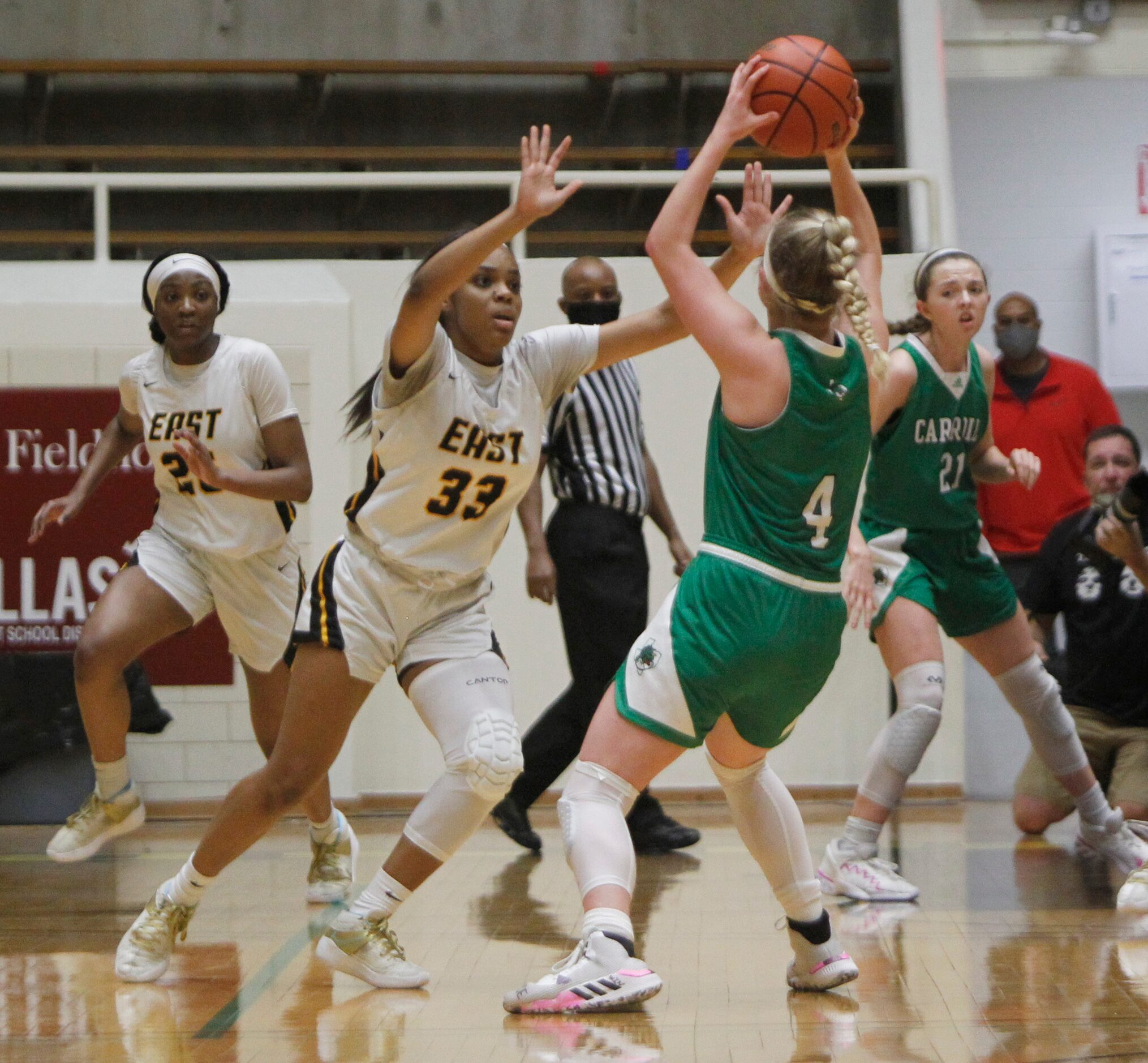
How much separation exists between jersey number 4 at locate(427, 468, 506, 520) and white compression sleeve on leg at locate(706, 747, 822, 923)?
2.49ft

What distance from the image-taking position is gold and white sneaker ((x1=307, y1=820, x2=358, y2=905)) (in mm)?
4844

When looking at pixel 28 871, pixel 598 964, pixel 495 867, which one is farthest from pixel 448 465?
pixel 28 871

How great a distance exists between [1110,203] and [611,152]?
120 inches

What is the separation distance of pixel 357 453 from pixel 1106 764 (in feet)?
11.6

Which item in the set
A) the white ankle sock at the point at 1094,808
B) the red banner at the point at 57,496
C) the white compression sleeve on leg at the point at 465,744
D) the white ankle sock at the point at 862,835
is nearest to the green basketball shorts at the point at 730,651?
the white compression sleeve on leg at the point at 465,744

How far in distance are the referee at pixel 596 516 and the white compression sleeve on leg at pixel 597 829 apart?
7.47ft

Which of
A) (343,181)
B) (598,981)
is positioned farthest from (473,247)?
(343,181)

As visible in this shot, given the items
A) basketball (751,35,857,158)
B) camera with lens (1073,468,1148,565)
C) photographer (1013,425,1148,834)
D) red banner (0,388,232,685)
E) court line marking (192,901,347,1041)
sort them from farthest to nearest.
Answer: red banner (0,388,232,685) < photographer (1013,425,1148,834) < camera with lens (1073,468,1148,565) < basketball (751,35,857,158) < court line marking (192,901,347,1041)

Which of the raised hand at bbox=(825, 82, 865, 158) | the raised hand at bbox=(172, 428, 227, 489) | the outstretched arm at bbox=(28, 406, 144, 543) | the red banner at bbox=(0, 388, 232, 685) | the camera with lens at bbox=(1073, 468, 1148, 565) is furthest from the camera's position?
the red banner at bbox=(0, 388, 232, 685)

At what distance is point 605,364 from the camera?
148 inches

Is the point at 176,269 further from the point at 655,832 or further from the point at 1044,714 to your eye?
the point at 1044,714

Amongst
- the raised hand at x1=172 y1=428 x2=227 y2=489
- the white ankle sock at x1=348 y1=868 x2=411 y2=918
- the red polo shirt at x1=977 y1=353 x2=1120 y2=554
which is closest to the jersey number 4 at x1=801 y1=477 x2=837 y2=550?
the white ankle sock at x1=348 y1=868 x2=411 y2=918

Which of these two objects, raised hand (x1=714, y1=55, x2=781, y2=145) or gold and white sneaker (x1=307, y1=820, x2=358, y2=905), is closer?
raised hand (x1=714, y1=55, x2=781, y2=145)

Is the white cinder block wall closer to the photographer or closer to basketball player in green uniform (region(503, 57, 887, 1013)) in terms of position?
the photographer
